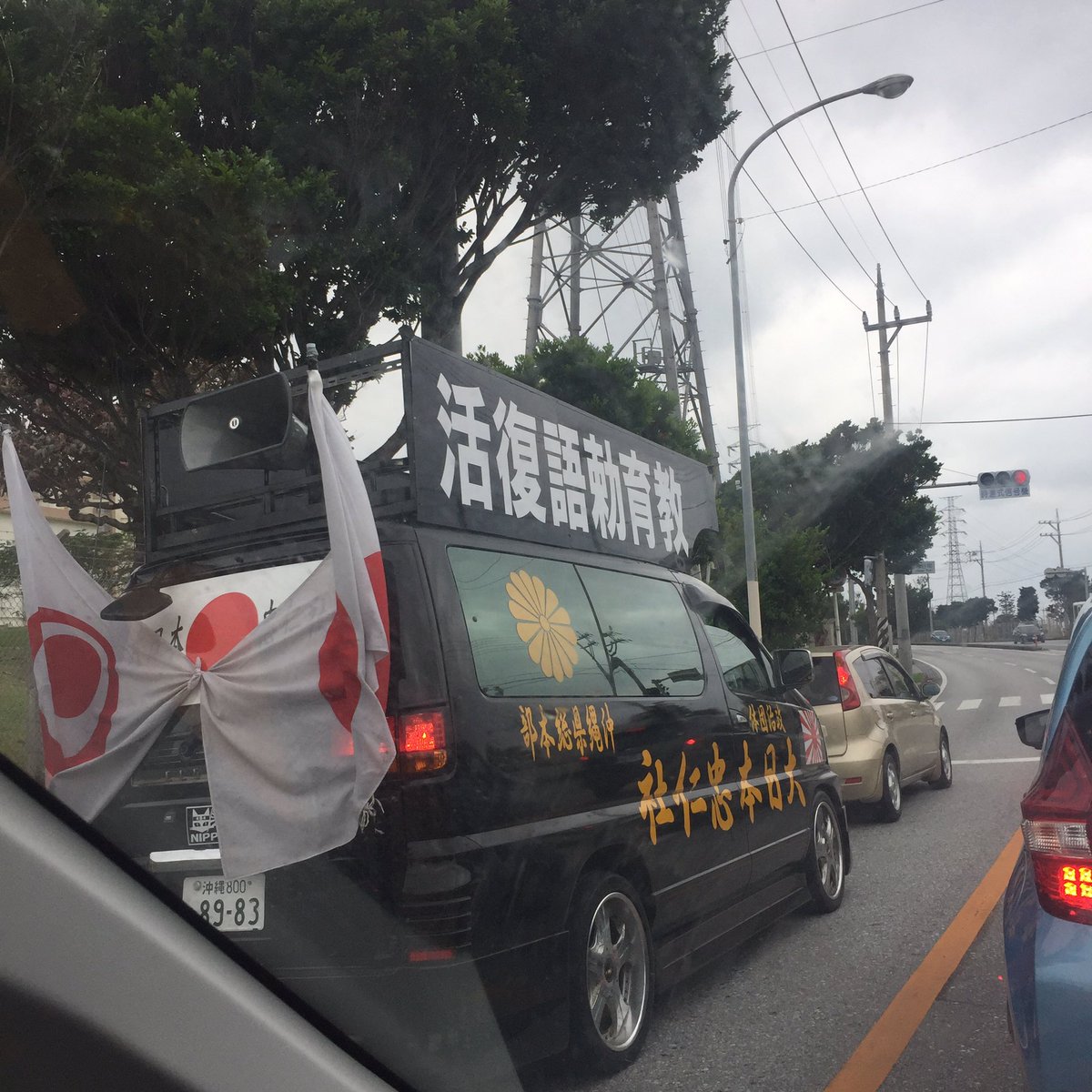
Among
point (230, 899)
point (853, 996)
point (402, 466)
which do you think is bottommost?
point (853, 996)

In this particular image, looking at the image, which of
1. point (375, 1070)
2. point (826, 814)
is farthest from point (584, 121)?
point (375, 1070)

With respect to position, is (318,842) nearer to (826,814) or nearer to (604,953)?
(604,953)

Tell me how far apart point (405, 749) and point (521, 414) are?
149 cm

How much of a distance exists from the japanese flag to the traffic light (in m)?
31.6

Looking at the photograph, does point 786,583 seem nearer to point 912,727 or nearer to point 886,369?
point 912,727

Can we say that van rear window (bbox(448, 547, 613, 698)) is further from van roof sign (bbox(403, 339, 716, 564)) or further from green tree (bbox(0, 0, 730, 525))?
green tree (bbox(0, 0, 730, 525))

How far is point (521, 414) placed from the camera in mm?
4133

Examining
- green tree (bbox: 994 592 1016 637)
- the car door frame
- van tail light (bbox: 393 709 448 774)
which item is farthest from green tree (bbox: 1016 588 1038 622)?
van tail light (bbox: 393 709 448 774)

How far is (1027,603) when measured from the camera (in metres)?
106

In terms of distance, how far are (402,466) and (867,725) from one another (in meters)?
6.23

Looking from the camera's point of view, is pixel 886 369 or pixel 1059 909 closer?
pixel 1059 909

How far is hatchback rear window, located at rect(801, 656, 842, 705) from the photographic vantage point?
8.72 m

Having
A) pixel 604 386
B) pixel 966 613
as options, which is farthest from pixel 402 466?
pixel 966 613

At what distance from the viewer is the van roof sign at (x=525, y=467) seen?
3542 millimetres
